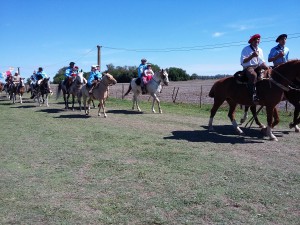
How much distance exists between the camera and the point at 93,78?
15875mm

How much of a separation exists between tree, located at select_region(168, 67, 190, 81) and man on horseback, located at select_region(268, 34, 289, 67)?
3484 inches

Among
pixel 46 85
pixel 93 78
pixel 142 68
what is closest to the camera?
pixel 93 78

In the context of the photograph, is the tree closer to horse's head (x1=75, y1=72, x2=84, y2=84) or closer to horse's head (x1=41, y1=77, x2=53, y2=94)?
horse's head (x1=41, y1=77, x2=53, y2=94)

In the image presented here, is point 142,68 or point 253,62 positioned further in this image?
point 142,68

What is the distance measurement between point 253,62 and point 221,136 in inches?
92.2

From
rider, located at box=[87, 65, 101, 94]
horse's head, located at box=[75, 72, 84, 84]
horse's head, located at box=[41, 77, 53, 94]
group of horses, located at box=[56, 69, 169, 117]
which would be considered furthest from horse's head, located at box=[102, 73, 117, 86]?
horse's head, located at box=[41, 77, 53, 94]

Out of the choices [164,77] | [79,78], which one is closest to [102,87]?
[79,78]

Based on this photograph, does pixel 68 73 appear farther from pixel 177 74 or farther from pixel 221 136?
pixel 177 74

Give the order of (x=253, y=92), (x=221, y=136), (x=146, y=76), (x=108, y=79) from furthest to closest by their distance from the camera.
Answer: (x=146, y=76) → (x=108, y=79) → (x=221, y=136) → (x=253, y=92)

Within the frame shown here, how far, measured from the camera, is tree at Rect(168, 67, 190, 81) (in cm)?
9888

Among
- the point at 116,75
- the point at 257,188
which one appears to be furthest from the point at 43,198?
the point at 116,75

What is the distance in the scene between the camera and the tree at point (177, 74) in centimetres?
9888

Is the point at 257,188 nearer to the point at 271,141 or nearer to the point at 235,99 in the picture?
the point at 271,141

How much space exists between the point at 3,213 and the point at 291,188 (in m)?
4.37
